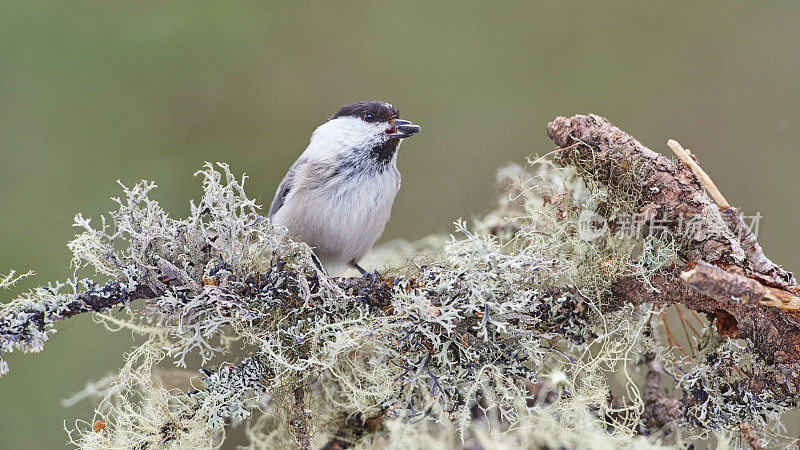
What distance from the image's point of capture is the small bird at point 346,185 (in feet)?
4.35

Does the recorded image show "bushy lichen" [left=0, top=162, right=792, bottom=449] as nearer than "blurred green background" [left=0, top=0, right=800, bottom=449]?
Yes

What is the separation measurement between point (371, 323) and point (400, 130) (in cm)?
63

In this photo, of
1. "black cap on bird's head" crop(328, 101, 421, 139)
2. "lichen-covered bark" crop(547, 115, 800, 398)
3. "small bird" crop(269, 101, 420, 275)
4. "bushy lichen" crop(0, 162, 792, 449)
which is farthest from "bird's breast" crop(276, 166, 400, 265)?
"lichen-covered bark" crop(547, 115, 800, 398)

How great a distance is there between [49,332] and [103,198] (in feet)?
4.01

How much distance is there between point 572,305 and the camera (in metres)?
0.90

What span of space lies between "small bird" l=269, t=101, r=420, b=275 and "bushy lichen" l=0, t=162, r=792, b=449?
0.35 metres

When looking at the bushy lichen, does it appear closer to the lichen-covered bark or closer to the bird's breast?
the lichen-covered bark

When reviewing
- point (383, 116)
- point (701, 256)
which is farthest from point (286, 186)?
point (701, 256)

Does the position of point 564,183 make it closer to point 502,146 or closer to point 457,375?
point 457,375

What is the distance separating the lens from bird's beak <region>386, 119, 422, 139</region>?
1.37 metres

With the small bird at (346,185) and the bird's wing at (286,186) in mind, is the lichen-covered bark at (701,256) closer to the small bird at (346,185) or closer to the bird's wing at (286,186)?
the small bird at (346,185)

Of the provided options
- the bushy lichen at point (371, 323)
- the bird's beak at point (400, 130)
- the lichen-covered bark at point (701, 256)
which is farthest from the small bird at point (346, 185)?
the lichen-covered bark at point (701, 256)

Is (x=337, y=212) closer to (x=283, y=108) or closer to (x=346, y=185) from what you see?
(x=346, y=185)

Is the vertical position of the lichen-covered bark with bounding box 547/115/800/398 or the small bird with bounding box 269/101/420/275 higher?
the small bird with bounding box 269/101/420/275
